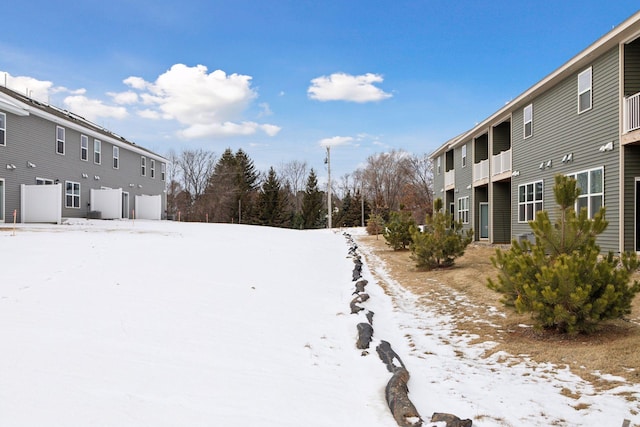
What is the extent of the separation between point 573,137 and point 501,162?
17.4ft

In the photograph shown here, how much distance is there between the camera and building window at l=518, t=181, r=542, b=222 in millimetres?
14742

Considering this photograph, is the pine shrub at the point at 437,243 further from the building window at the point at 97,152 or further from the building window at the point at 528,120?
the building window at the point at 97,152

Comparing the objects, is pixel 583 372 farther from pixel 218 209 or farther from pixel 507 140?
pixel 218 209

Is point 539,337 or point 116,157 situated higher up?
point 116,157

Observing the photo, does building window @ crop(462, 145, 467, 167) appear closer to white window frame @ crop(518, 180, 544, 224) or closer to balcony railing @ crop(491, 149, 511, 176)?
balcony railing @ crop(491, 149, 511, 176)

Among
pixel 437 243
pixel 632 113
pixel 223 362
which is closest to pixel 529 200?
pixel 632 113

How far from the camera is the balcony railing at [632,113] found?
9586 millimetres

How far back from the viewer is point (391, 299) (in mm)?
8141

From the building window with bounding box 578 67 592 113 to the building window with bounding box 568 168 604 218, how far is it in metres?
1.81

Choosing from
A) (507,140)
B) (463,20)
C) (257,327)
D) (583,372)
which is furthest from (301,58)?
(583,372)

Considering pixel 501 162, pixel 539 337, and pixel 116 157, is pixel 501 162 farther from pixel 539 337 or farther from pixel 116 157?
pixel 116 157

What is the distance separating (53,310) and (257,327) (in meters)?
2.41

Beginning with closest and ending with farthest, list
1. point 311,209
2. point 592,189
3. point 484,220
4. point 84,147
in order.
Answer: point 592,189 → point 484,220 → point 84,147 → point 311,209

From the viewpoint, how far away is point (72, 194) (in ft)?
71.2
